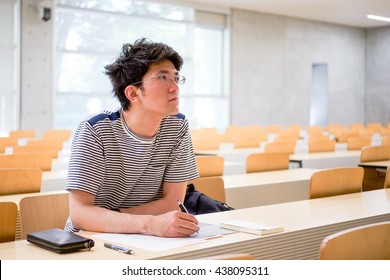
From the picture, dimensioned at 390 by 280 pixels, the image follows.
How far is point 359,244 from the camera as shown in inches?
64.2

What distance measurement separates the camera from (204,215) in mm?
2643

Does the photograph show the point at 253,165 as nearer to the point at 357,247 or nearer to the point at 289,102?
the point at 357,247

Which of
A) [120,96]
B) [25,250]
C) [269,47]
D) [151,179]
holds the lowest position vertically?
[25,250]

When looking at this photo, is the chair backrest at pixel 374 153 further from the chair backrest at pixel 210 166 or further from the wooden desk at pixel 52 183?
the wooden desk at pixel 52 183

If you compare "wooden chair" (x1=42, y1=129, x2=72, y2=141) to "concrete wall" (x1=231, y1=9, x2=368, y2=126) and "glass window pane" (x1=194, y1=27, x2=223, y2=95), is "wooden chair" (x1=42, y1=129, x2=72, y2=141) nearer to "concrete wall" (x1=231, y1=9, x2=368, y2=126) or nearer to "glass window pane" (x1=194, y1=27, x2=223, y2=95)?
"glass window pane" (x1=194, y1=27, x2=223, y2=95)

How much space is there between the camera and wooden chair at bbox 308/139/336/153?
7.15 meters

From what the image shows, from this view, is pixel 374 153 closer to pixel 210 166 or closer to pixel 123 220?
pixel 210 166

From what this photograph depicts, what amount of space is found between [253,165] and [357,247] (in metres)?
3.29

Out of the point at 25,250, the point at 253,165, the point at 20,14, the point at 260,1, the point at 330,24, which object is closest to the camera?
the point at 25,250

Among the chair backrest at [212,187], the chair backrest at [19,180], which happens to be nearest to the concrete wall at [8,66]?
the chair backrest at [19,180]

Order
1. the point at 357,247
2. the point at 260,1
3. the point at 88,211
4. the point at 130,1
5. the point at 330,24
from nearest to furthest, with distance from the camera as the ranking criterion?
the point at 357,247 → the point at 88,211 → the point at 130,1 → the point at 260,1 → the point at 330,24

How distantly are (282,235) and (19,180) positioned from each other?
2.10 metres

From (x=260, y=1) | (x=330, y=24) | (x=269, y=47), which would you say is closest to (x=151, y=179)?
(x=260, y=1)

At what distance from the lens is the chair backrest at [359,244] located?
1.55 metres
